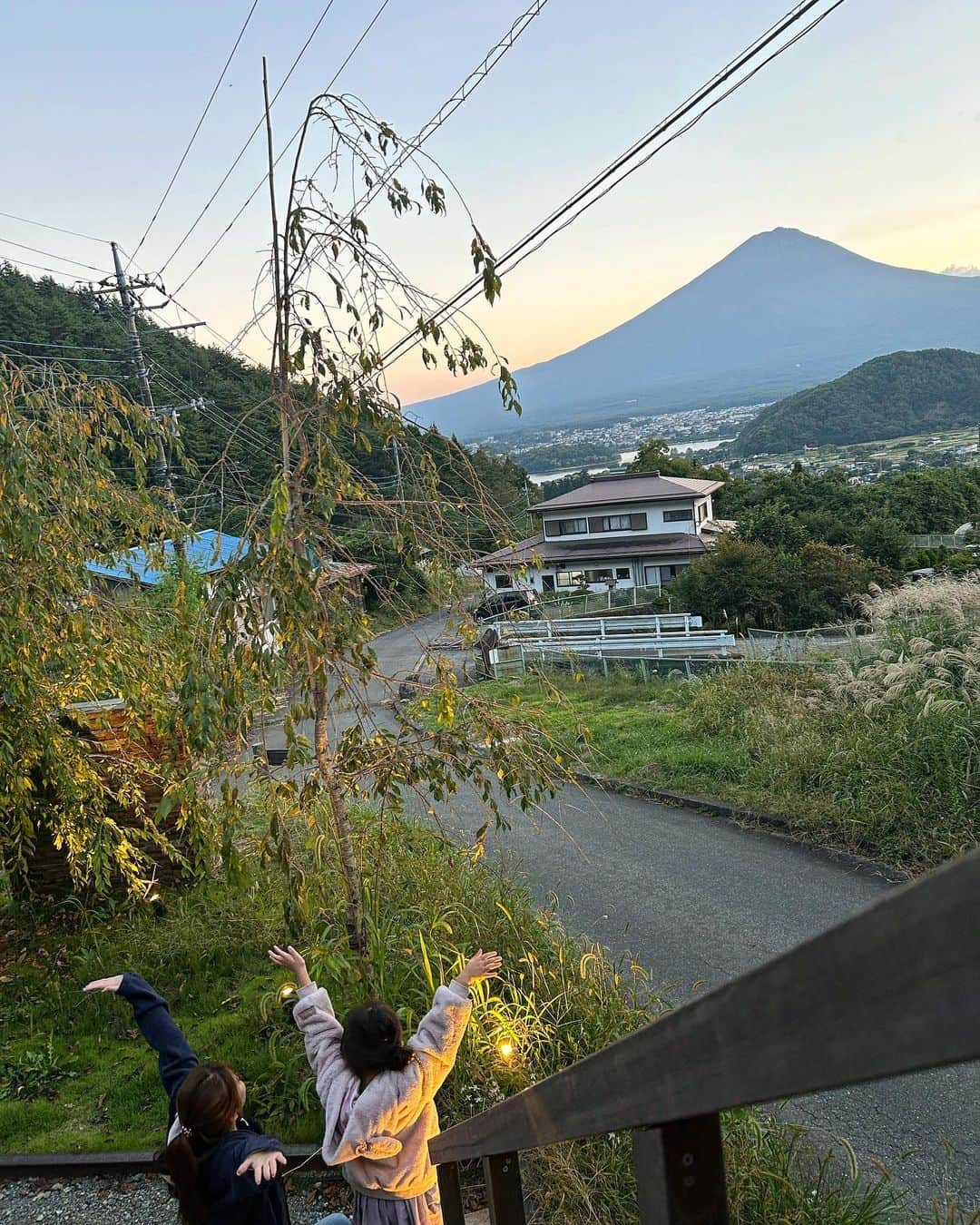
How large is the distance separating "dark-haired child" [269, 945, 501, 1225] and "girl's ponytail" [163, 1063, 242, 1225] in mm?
290

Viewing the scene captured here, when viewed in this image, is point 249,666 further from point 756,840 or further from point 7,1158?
point 756,840

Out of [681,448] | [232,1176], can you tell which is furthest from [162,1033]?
[681,448]

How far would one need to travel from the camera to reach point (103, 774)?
522 centimetres

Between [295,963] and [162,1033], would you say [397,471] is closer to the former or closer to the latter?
[295,963]

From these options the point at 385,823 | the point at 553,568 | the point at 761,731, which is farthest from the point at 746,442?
the point at 385,823

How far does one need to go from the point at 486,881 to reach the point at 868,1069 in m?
5.07

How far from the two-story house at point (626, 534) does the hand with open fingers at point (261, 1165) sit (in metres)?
29.5

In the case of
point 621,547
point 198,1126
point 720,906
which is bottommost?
point 720,906

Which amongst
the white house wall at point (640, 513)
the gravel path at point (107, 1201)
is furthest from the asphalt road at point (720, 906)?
the white house wall at point (640, 513)

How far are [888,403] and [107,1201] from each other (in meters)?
88.7

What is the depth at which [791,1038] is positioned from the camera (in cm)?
51

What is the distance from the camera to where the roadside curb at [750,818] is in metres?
6.24

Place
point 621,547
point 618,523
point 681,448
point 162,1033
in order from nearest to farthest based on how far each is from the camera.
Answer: point 162,1033 < point 621,547 < point 618,523 < point 681,448

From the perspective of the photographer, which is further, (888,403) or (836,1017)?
(888,403)
